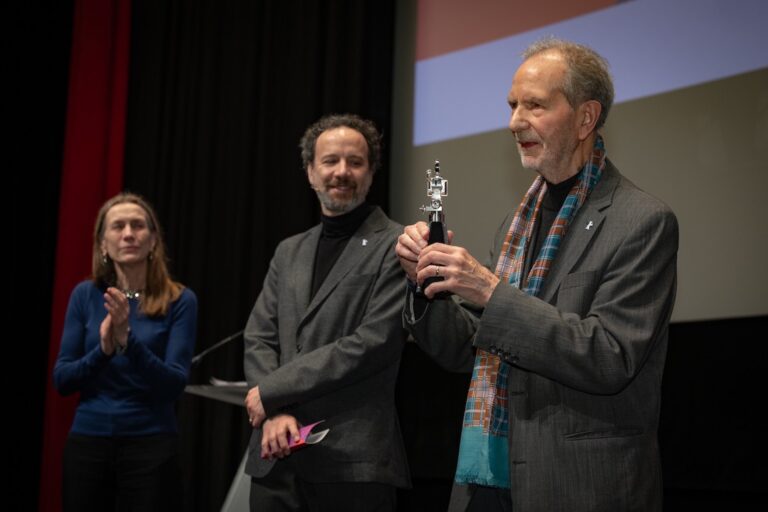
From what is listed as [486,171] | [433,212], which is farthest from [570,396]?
[486,171]

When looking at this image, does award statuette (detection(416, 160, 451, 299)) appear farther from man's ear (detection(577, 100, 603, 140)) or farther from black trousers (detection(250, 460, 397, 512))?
black trousers (detection(250, 460, 397, 512))

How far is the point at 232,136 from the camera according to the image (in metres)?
4.99

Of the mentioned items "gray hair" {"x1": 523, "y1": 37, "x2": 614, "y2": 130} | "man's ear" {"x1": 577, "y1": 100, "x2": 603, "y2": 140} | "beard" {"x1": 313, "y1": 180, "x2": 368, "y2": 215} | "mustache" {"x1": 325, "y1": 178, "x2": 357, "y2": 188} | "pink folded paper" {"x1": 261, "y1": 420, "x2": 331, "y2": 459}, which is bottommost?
"pink folded paper" {"x1": 261, "y1": 420, "x2": 331, "y2": 459}

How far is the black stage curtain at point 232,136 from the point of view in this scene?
14.9 ft

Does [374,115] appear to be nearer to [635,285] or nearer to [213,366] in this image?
[213,366]

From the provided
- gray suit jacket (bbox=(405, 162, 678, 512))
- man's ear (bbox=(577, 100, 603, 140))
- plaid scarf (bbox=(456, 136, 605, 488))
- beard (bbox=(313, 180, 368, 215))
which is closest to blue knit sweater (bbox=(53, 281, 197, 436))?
beard (bbox=(313, 180, 368, 215))

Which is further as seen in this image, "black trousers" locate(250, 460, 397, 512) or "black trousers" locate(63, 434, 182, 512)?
"black trousers" locate(63, 434, 182, 512)

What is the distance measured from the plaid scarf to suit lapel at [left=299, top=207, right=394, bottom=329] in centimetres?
71

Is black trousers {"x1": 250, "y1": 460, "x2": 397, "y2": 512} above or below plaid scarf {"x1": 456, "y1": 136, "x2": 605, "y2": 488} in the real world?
below

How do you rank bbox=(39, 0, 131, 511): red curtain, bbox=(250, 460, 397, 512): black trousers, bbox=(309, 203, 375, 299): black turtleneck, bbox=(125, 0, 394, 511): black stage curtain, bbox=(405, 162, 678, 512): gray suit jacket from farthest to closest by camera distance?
1. bbox=(39, 0, 131, 511): red curtain
2. bbox=(125, 0, 394, 511): black stage curtain
3. bbox=(309, 203, 375, 299): black turtleneck
4. bbox=(250, 460, 397, 512): black trousers
5. bbox=(405, 162, 678, 512): gray suit jacket

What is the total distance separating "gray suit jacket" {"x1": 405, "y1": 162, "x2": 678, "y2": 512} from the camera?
176cm

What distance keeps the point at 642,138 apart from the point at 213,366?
251cm

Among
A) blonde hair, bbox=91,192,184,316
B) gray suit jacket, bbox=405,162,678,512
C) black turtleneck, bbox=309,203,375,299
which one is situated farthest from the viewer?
blonde hair, bbox=91,192,184,316

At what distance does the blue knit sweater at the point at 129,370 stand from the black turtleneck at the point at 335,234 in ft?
2.36
